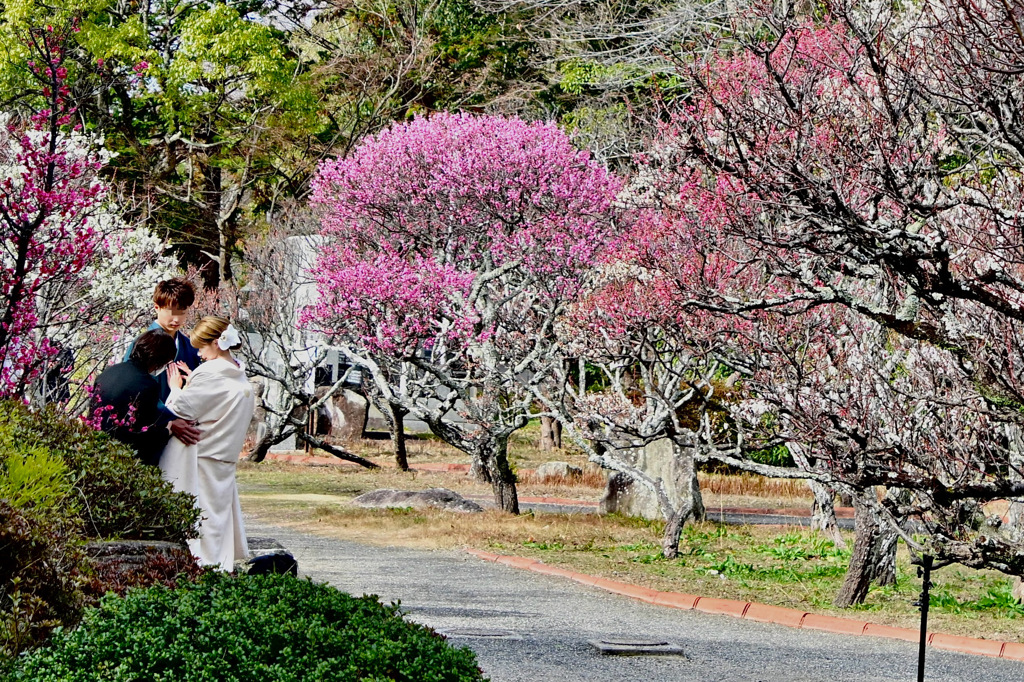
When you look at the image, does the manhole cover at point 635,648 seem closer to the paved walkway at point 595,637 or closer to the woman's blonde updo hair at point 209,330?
the paved walkway at point 595,637

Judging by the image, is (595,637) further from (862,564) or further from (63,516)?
(63,516)

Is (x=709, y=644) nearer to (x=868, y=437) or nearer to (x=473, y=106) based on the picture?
(x=868, y=437)

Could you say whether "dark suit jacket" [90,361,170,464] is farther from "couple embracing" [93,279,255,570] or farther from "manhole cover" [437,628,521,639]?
"manhole cover" [437,628,521,639]

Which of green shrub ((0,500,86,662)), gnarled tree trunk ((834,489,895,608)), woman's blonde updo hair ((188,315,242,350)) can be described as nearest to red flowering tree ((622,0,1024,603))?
gnarled tree trunk ((834,489,895,608))

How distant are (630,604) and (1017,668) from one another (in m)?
3.23

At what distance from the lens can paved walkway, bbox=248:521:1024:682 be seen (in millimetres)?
8156

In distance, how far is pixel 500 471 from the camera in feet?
56.7

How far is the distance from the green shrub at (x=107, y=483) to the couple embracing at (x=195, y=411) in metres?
0.62

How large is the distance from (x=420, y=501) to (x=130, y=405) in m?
10.7

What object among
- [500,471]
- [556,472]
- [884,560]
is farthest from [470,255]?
[884,560]

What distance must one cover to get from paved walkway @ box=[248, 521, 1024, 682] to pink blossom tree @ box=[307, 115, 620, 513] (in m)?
5.63

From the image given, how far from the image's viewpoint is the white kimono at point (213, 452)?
294 inches

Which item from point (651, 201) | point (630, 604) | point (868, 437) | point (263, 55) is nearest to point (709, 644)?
point (630, 604)

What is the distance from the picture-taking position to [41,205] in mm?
7527
